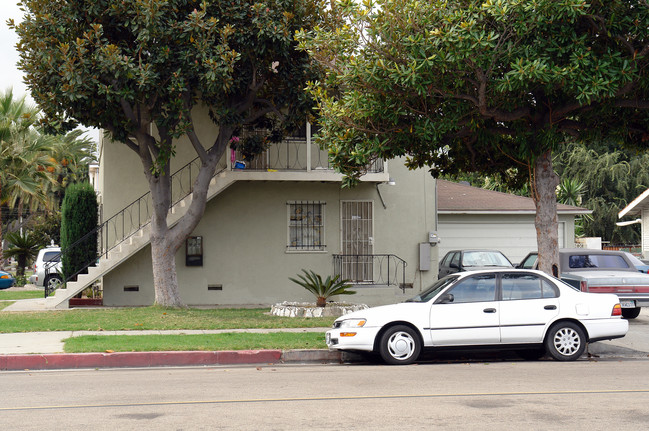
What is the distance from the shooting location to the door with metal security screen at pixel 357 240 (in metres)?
21.9

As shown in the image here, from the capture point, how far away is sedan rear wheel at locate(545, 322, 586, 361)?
11828 millimetres

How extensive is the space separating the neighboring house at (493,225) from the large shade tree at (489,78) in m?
12.9

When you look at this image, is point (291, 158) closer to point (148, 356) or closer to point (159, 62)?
point (159, 62)

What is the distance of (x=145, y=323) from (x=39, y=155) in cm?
2045

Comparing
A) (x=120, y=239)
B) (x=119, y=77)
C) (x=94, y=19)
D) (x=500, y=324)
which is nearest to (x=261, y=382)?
(x=500, y=324)

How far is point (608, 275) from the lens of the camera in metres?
17.1

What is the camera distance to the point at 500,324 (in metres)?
11.6

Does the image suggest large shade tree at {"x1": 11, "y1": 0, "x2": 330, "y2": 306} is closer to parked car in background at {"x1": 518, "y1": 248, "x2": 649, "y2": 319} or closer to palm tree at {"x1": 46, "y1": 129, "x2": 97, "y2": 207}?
parked car in background at {"x1": 518, "y1": 248, "x2": 649, "y2": 319}

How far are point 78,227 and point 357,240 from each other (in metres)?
7.86

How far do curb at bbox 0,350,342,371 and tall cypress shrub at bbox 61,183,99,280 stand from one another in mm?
9947

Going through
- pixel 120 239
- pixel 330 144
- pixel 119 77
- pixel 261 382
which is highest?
pixel 119 77

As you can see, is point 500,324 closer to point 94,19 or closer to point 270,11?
point 270,11

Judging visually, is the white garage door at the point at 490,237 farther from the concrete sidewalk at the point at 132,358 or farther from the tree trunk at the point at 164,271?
the concrete sidewalk at the point at 132,358

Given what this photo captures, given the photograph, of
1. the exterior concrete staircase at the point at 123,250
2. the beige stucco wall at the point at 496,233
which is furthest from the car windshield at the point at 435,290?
the beige stucco wall at the point at 496,233
